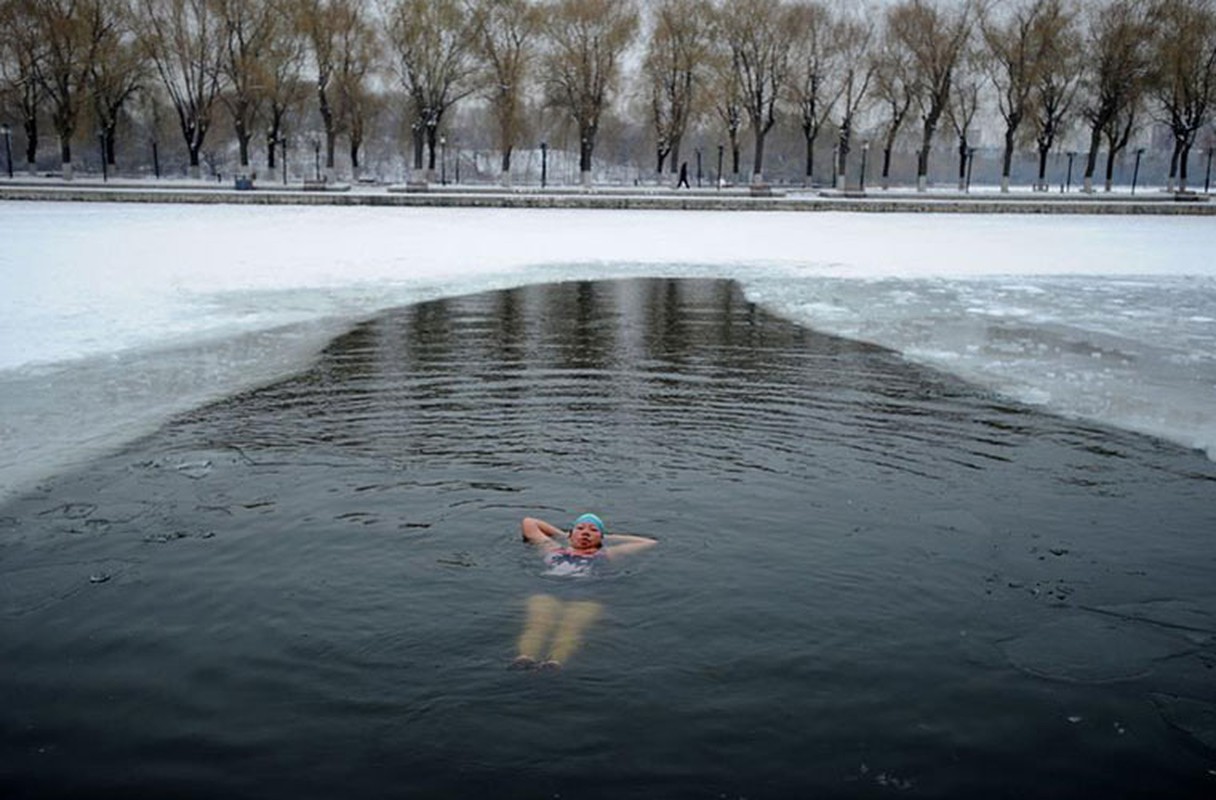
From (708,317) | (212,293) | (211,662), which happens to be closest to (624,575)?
(211,662)

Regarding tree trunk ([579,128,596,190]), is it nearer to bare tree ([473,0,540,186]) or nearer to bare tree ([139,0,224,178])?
bare tree ([473,0,540,186])

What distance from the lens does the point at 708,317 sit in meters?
17.1

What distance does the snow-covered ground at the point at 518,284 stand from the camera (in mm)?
11117

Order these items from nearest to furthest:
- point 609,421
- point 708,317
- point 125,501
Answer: point 125,501 → point 609,421 → point 708,317

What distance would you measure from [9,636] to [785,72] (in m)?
63.3

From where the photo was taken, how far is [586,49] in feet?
202

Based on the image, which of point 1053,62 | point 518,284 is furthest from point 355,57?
point 518,284

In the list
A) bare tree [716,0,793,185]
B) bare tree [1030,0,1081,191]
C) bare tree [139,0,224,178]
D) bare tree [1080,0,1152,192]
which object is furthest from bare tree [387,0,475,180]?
bare tree [1080,0,1152,192]

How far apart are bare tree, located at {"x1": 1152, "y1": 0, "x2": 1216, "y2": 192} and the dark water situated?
56451 mm

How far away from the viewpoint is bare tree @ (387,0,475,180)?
60156 mm

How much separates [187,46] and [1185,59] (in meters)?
56.2

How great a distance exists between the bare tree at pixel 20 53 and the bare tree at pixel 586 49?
28.2 metres

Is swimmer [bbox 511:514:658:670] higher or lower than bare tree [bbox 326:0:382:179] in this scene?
lower

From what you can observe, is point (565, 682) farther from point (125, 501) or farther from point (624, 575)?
point (125, 501)
